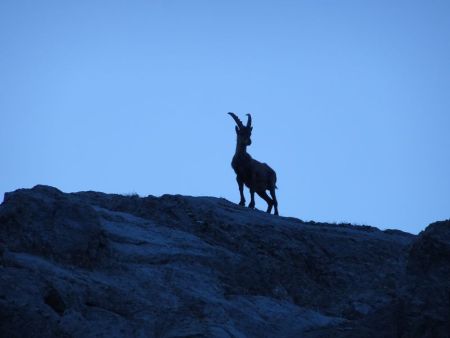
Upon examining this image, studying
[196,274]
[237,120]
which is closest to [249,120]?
[237,120]

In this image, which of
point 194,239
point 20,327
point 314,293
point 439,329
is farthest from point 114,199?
point 439,329

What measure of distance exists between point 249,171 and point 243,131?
52.4 inches

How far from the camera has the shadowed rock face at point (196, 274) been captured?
852 cm

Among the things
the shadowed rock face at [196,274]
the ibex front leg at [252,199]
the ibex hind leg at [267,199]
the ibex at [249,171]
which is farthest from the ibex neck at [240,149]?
the shadowed rock face at [196,274]

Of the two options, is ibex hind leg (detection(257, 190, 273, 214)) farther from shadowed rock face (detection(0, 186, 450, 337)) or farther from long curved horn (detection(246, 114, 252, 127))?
shadowed rock face (detection(0, 186, 450, 337))

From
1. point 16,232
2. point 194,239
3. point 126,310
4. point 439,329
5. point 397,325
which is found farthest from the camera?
point 194,239

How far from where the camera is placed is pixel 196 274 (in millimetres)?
11320

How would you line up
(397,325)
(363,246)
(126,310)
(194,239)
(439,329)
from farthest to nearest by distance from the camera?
(363,246), (194,239), (126,310), (397,325), (439,329)

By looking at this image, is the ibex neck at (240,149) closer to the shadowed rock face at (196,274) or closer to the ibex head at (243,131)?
the ibex head at (243,131)

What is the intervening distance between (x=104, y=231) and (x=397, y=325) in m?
5.05

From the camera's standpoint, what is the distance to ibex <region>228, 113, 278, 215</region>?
70.4 ft

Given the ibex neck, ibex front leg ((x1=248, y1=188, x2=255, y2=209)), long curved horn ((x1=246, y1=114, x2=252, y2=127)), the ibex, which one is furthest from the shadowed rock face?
long curved horn ((x1=246, y1=114, x2=252, y2=127))

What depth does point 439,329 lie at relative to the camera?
7953 mm

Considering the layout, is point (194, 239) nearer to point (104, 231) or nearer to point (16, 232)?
point (104, 231)
